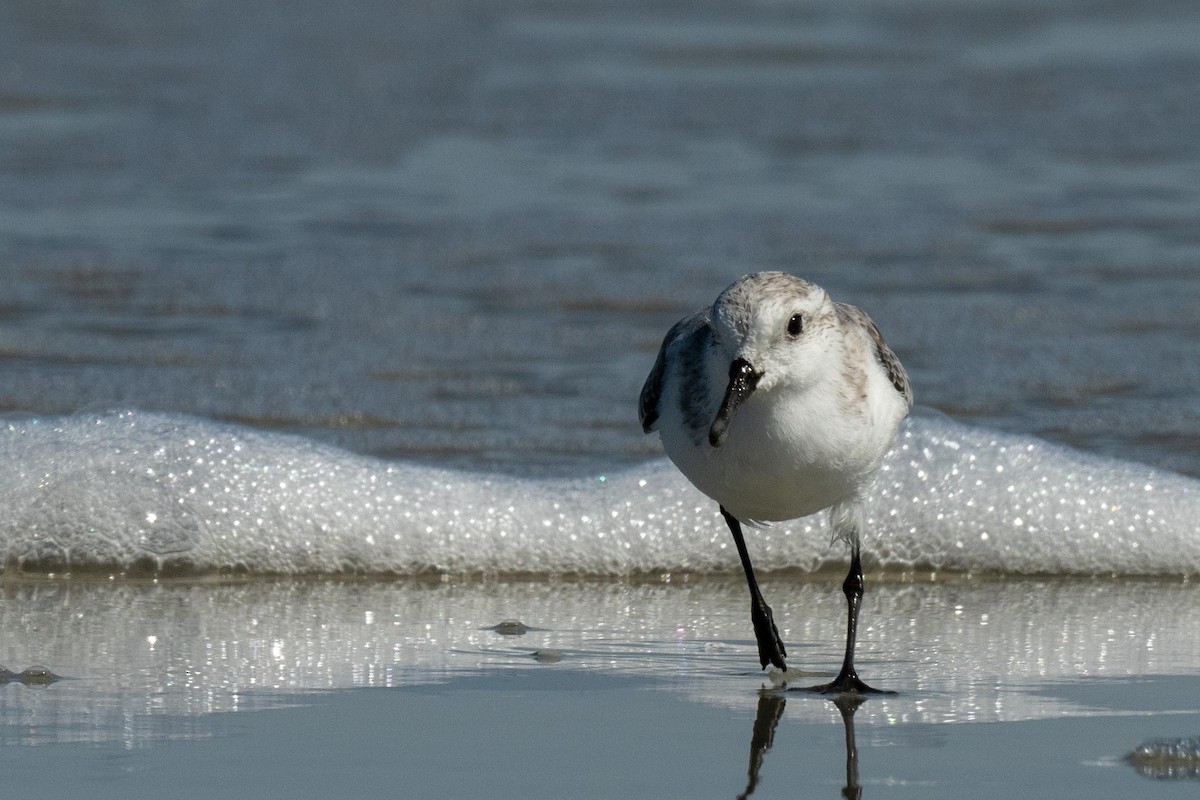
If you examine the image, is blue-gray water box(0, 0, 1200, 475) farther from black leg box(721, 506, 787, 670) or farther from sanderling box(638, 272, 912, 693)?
sanderling box(638, 272, 912, 693)

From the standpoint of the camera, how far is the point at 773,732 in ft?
13.5

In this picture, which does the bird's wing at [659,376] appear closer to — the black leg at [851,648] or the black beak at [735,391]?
the black beak at [735,391]

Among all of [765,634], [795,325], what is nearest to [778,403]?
[795,325]

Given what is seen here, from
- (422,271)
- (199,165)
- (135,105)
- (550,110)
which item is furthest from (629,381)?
(135,105)

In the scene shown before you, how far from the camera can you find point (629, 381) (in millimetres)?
7516

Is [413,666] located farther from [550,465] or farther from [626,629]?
[550,465]

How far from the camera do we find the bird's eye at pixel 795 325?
407 cm

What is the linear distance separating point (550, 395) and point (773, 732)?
11.0ft

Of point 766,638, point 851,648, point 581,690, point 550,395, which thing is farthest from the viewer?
point 550,395

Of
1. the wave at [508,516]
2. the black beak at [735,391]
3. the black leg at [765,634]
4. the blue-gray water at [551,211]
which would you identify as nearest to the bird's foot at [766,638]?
the black leg at [765,634]

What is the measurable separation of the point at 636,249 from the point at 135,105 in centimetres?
499

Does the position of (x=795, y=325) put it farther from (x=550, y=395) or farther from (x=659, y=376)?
(x=550, y=395)

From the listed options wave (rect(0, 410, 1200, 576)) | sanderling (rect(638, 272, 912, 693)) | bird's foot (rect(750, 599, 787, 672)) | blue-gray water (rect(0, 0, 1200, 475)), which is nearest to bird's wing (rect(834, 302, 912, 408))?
sanderling (rect(638, 272, 912, 693))

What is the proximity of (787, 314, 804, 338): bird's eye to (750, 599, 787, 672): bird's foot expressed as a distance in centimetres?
90
